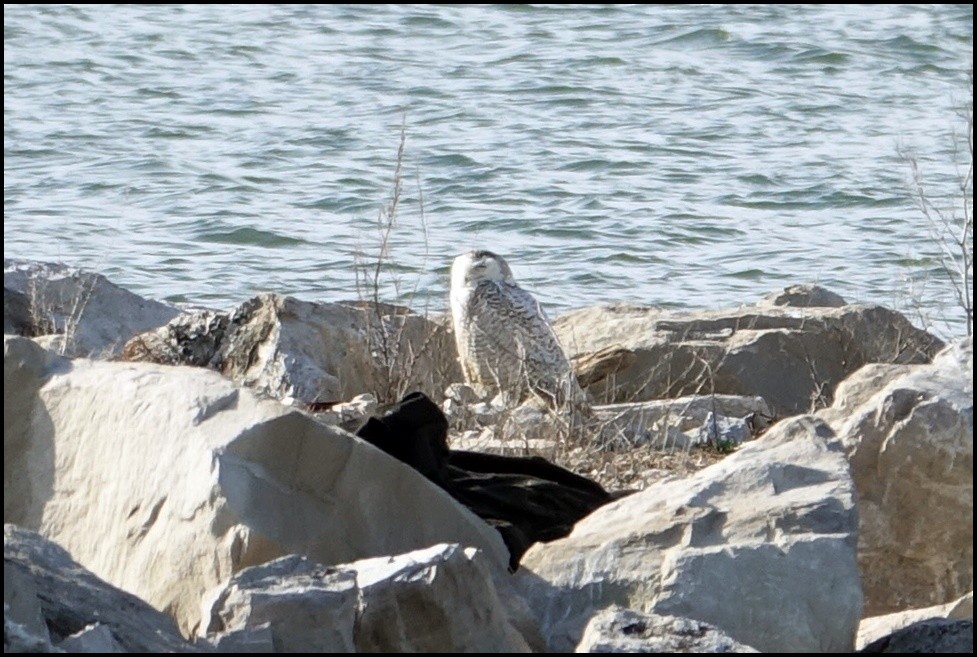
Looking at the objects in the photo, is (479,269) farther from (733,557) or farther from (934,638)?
(934,638)

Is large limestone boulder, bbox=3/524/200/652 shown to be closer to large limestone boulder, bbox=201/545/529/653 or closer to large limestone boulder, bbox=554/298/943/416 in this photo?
large limestone boulder, bbox=201/545/529/653

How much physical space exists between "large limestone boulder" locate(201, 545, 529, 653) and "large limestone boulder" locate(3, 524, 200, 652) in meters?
0.13

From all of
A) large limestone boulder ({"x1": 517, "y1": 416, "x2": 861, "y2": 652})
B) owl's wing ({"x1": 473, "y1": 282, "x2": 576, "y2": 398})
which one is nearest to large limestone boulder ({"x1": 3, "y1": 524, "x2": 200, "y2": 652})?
large limestone boulder ({"x1": 517, "y1": 416, "x2": 861, "y2": 652})

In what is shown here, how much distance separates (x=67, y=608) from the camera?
340 centimetres

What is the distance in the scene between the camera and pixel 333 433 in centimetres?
402

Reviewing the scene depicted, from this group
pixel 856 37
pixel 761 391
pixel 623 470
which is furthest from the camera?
pixel 856 37

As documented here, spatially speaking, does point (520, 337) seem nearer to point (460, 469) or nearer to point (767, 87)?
point (460, 469)

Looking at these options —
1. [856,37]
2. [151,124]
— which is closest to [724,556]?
[151,124]

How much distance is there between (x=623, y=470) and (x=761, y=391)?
223 centimetres

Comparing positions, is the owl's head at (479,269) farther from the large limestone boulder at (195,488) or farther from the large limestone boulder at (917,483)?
the large limestone boulder at (195,488)

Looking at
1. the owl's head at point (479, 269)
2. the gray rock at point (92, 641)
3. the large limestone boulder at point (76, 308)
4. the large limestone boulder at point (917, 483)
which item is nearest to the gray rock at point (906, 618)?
the large limestone boulder at point (917, 483)

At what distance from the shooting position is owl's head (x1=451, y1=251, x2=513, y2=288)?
8.20m

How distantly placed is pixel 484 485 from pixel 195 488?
103cm

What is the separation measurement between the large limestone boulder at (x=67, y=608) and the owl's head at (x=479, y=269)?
4.67 m
